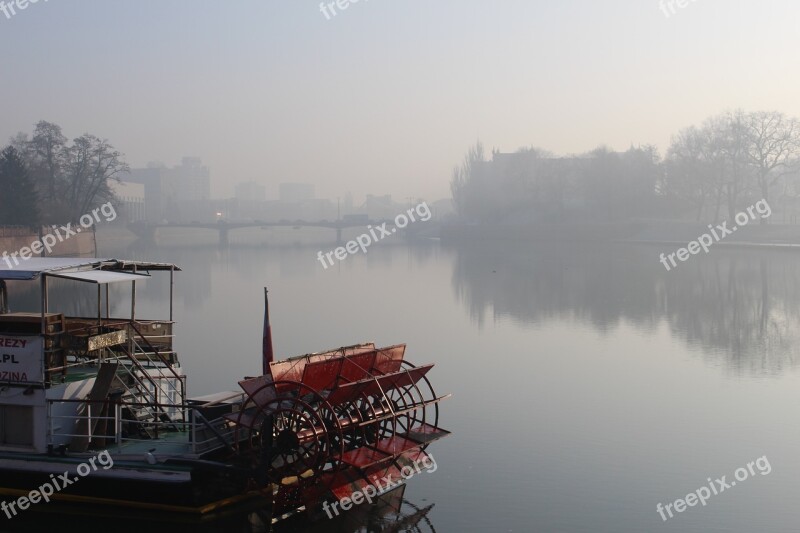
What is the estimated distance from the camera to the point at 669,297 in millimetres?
38812

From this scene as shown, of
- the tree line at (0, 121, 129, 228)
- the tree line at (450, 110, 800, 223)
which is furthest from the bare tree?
the tree line at (0, 121, 129, 228)

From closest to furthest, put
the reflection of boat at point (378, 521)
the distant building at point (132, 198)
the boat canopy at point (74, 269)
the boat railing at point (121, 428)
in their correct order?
the boat railing at point (121, 428) < the boat canopy at point (74, 269) < the reflection of boat at point (378, 521) < the distant building at point (132, 198)

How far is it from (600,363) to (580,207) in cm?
7819

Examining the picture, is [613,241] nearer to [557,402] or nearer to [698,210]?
[698,210]

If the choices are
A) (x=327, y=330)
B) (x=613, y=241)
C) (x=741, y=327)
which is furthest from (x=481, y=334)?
(x=613, y=241)

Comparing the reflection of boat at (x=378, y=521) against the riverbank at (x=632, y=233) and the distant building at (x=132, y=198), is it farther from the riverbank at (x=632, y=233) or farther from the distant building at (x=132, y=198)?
the distant building at (x=132, y=198)

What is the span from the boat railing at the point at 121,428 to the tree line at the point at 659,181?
255ft

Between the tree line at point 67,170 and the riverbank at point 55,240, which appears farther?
the tree line at point 67,170

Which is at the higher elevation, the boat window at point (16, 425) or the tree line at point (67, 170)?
the tree line at point (67, 170)

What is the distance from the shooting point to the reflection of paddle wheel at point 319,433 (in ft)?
36.7

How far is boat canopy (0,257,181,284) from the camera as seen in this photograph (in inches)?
444

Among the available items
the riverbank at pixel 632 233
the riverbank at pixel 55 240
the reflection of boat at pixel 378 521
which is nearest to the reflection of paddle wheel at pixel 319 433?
the reflection of boat at pixel 378 521

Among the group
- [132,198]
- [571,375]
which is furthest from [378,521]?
[132,198]

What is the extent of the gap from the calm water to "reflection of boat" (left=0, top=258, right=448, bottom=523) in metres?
1.16
